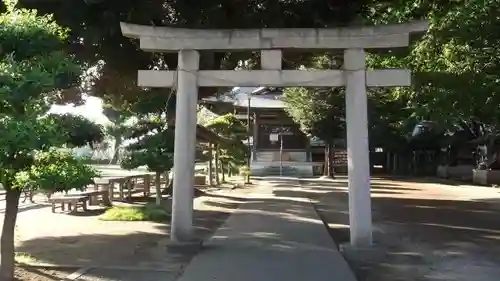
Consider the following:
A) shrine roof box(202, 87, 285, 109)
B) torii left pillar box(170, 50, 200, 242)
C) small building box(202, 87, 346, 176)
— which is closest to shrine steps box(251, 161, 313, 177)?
small building box(202, 87, 346, 176)

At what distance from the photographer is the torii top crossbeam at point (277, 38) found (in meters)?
10.0

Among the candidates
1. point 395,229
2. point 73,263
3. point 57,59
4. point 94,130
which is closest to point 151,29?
point 94,130

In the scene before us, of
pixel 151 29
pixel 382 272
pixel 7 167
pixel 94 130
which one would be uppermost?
pixel 151 29

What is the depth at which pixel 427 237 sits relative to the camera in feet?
40.9

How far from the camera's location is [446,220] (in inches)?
614

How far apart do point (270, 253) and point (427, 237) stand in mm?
4386

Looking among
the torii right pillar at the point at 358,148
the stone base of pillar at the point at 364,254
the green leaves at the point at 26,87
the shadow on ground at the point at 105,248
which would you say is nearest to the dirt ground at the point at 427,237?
the stone base of pillar at the point at 364,254

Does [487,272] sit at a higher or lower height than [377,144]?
lower

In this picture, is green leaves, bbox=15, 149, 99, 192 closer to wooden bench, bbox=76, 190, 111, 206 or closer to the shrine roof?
wooden bench, bbox=76, 190, 111, 206

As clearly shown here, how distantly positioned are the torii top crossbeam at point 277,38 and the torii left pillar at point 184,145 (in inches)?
11.4

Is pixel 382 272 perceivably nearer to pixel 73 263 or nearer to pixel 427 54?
pixel 73 263

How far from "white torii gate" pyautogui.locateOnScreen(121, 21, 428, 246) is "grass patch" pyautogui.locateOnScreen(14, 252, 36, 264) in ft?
7.89

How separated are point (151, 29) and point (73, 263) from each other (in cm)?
415

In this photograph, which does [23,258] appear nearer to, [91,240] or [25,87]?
[91,240]
